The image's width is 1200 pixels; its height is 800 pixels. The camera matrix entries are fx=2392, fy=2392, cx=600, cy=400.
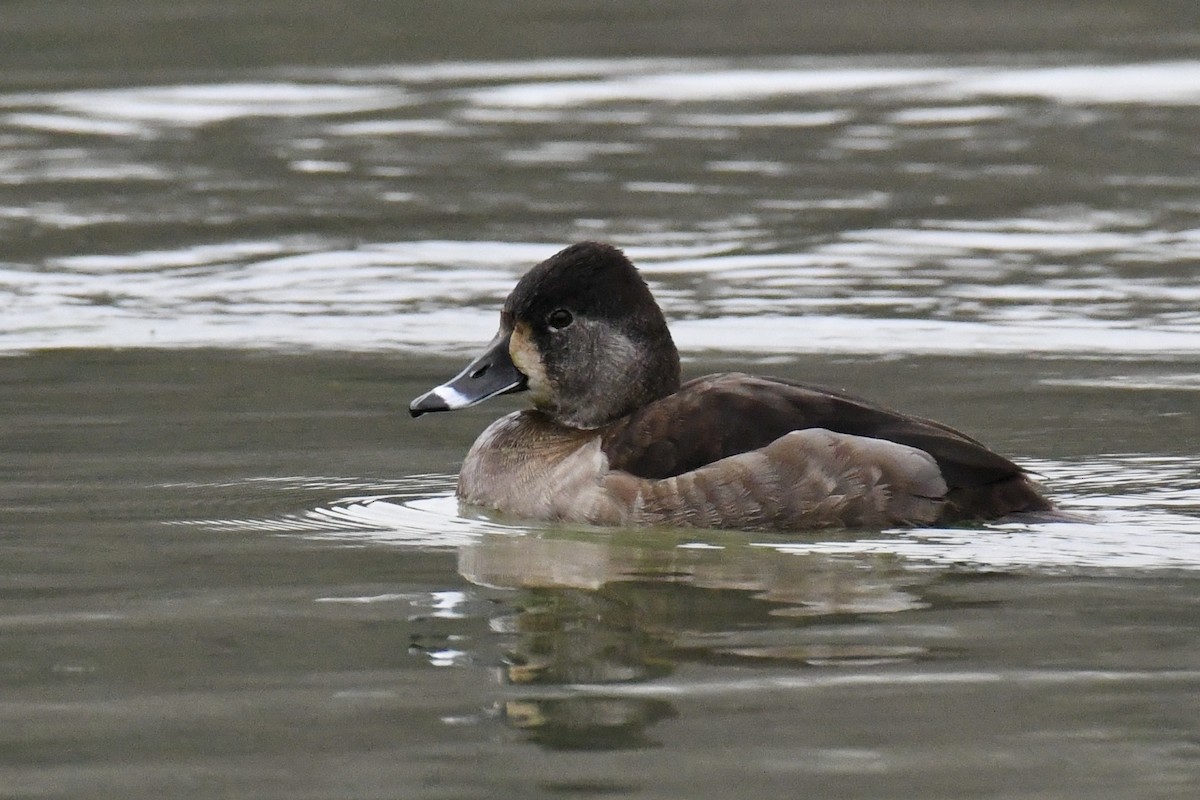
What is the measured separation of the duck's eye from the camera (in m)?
7.73

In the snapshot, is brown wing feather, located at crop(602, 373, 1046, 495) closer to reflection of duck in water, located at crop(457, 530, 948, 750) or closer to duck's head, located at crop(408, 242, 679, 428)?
reflection of duck in water, located at crop(457, 530, 948, 750)

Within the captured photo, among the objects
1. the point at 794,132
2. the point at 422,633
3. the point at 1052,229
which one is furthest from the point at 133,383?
the point at 794,132

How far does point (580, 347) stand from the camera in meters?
7.73

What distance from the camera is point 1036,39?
2036 centimetres

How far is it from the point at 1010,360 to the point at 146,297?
4.36m

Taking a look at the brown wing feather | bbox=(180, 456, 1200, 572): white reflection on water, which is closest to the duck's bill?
bbox=(180, 456, 1200, 572): white reflection on water

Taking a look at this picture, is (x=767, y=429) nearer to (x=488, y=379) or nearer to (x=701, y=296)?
(x=488, y=379)

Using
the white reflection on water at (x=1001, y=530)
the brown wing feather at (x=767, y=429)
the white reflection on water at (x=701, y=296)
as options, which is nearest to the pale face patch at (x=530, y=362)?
the white reflection on water at (x=1001, y=530)

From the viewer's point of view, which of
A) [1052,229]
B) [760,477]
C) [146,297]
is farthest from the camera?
[1052,229]

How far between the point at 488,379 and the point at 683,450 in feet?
2.89

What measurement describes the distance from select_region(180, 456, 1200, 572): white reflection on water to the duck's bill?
0.34 metres

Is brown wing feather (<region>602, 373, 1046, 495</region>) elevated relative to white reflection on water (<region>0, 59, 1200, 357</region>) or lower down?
lower down

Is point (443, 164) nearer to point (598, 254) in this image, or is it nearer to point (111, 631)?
point (598, 254)

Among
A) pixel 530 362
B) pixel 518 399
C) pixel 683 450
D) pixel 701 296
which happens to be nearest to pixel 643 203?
pixel 701 296
